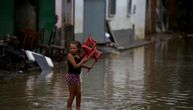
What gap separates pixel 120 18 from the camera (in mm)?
34125

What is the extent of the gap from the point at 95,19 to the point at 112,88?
15.1 metres

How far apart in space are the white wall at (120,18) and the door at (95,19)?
260 cm

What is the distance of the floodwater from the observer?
1209cm

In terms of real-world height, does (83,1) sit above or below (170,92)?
above

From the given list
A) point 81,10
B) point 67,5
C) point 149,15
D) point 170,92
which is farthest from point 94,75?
point 149,15

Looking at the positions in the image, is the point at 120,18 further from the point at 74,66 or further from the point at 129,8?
the point at 74,66

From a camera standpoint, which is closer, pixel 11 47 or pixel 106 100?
pixel 106 100

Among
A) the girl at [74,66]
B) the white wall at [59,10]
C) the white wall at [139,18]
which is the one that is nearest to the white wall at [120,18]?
the white wall at [139,18]

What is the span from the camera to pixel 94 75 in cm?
1784

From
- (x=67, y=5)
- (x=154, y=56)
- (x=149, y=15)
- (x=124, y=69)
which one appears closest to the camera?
(x=124, y=69)

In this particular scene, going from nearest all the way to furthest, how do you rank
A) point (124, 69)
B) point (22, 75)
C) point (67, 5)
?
point (22, 75) < point (124, 69) < point (67, 5)

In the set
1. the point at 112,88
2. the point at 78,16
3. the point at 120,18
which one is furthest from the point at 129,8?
the point at 112,88

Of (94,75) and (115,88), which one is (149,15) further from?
(115,88)

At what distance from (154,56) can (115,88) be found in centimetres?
1178
